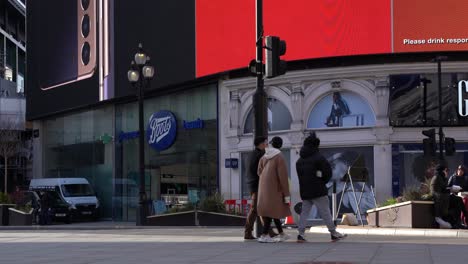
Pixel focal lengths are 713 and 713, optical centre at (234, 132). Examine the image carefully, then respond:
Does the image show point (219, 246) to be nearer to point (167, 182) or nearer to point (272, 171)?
point (272, 171)

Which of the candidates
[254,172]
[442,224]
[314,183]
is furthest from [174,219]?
[314,183]

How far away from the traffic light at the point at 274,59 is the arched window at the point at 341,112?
16.4m

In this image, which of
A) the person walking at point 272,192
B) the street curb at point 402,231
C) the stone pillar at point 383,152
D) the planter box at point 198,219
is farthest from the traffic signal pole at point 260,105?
the stone pillar at point 383,152

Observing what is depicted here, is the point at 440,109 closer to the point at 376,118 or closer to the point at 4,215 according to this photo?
the point at 376,118

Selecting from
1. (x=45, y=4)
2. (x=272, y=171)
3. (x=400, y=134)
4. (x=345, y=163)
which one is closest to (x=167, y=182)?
(x=345, y=163)

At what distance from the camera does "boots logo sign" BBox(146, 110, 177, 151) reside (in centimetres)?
3603

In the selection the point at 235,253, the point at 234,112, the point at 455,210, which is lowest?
the point at 235,253

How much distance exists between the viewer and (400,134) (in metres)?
28.6

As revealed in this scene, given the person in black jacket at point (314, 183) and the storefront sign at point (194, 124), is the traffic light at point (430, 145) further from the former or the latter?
the person in black jacket at point (314, 183)

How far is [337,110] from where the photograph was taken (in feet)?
97.6

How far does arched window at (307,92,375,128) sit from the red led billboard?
193cm

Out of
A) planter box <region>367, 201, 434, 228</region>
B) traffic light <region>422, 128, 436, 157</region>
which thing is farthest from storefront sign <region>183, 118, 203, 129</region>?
planter box <region>367, 201, 434, 228</region>

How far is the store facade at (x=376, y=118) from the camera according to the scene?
28484 mm

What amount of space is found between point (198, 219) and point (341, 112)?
26.3ft
